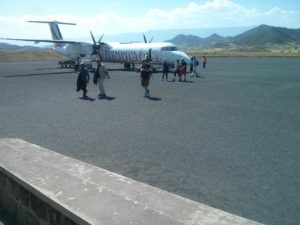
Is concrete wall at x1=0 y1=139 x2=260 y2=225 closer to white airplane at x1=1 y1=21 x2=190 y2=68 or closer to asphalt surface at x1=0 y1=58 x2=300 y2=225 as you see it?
asphalt surface at x1=0 y1=58 x2=300 y2=225

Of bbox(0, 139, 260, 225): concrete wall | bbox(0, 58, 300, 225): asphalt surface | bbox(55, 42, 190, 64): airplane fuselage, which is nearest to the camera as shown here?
bbox(0, 139, 260, 225): concrete wall

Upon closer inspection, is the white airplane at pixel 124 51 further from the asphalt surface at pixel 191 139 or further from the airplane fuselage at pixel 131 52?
the asphalt surface at pixel 191 139

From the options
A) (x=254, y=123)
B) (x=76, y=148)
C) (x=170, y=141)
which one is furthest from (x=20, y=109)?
(x=254, y=123)

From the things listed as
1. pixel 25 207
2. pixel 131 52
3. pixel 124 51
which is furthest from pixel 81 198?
pixel 124 51

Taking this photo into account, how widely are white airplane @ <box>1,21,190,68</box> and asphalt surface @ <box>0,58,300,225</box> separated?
14.7m

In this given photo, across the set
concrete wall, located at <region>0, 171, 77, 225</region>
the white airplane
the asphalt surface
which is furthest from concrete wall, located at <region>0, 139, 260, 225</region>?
the white airplane

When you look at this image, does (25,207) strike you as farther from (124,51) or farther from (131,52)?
(124,51)

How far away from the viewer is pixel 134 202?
2994mm

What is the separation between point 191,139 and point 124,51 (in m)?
27.6

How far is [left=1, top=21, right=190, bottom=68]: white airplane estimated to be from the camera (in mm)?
31109

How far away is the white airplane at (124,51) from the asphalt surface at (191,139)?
14665 mm

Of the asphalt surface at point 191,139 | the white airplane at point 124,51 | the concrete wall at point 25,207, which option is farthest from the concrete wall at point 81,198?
the white airplane at point 124,51

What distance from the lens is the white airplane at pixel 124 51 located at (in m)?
31.1

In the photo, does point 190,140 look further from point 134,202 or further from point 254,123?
point 134,202
